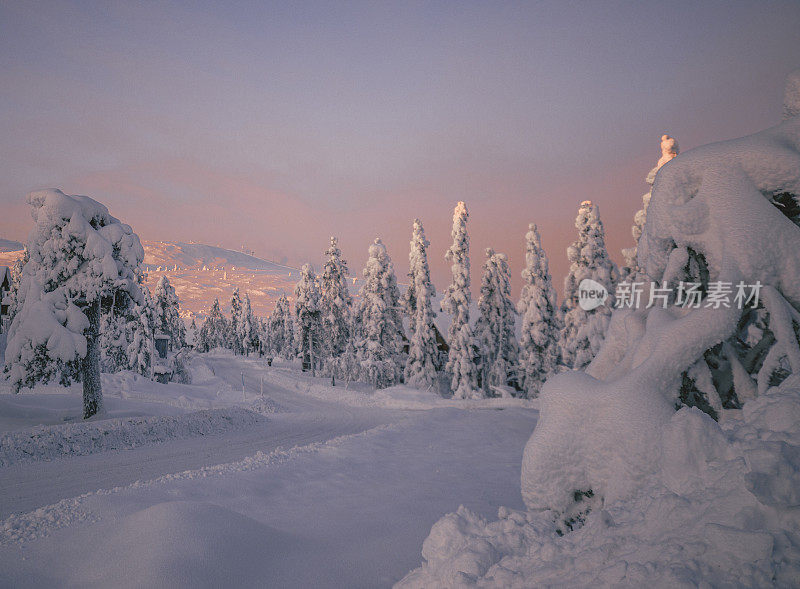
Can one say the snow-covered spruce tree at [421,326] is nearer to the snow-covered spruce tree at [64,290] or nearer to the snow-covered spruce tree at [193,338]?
the snow-covered spruce tree at [64,290]

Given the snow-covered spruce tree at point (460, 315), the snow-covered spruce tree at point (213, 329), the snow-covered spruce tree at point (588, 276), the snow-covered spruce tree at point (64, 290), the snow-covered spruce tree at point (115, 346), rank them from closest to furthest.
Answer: the snow-covered spruce tree at point (64, 290) < the snow-covered spruce tree at point (588, 276) < the snow-covered spruce tree at point (460, 315) < the snow-covered spruce tree at point (115, 346) < the snow-covered spruce tree at point (213, 329)

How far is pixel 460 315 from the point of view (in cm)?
2894

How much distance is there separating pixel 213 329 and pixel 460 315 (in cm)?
8991

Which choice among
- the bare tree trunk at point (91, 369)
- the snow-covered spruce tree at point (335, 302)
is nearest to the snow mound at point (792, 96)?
the bare tree trunk at point (91, 369)

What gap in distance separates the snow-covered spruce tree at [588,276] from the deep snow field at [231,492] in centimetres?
583

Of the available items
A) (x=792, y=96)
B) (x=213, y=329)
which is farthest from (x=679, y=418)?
(x=213, y=329)

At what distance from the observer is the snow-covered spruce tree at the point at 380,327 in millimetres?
33125

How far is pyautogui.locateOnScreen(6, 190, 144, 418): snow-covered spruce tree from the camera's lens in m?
14.4

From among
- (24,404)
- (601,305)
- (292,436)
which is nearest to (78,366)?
(24,404)

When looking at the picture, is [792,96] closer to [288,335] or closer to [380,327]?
[380,327]

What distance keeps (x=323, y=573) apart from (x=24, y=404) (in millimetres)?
18696
